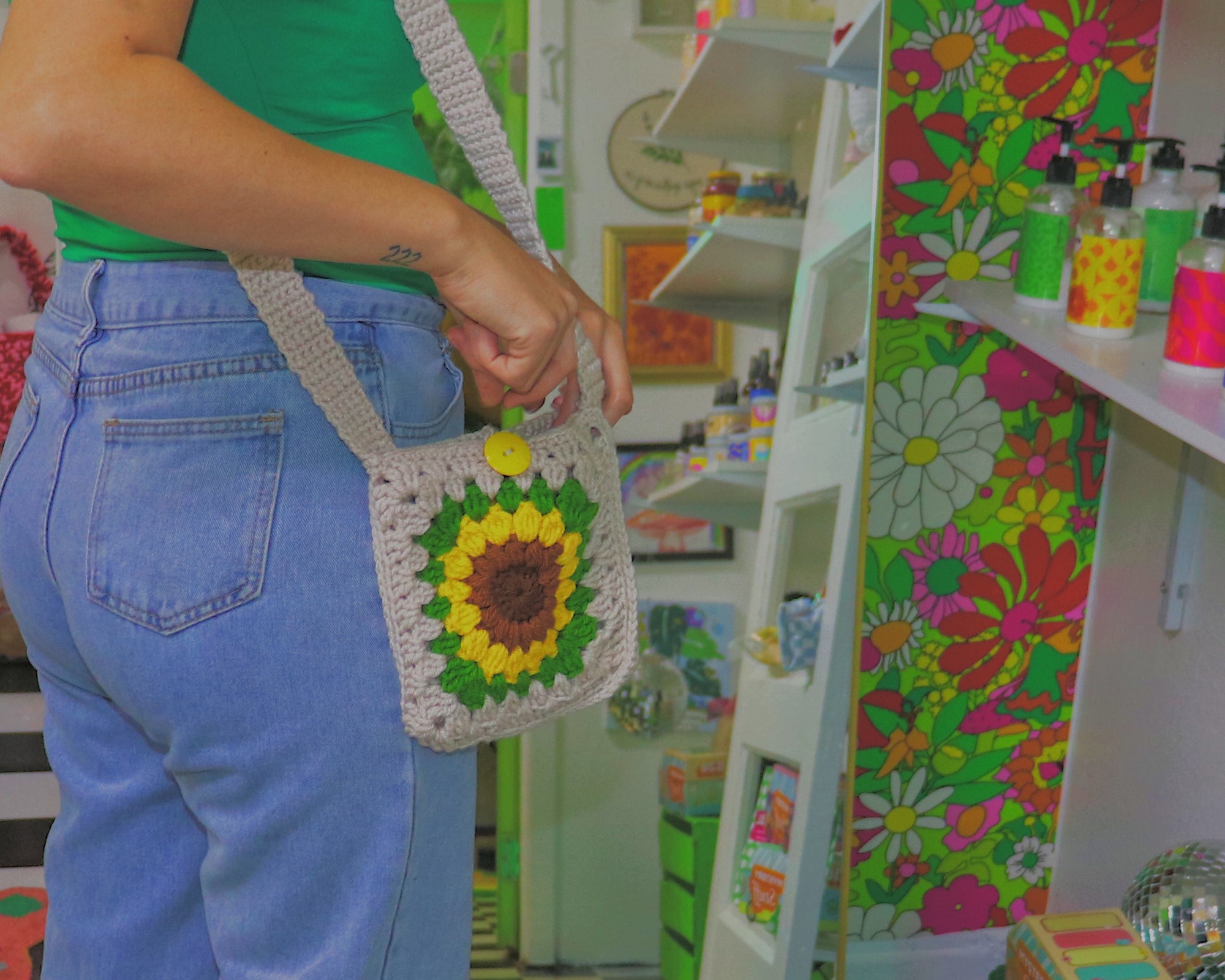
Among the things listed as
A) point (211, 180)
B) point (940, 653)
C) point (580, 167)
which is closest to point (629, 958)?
point (940, 653)

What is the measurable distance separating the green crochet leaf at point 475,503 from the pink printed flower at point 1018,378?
0.88 meters

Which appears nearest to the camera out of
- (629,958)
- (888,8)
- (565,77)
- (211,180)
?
(211,180)

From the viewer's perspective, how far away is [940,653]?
1.47m

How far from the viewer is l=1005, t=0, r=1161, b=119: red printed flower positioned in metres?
1.34

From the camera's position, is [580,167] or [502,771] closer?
[580,167]

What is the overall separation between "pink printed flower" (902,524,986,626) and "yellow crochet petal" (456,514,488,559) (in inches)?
33.8

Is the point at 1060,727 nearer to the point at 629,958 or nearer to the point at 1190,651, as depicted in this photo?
the point at 1190,651

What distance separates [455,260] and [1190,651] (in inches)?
38.1

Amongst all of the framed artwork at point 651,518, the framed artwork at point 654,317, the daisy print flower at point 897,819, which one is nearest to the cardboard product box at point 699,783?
the framed artwork at point 651,518

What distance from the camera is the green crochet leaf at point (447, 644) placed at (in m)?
0.68

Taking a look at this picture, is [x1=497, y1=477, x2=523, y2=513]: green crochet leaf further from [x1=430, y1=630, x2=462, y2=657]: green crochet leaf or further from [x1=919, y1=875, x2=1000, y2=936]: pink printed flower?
[x1=919, y1=875, x2=1000, y2=936]: pink printed flower

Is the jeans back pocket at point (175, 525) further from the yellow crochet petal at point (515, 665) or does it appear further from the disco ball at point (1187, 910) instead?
the disco ball at point (1187, 910)

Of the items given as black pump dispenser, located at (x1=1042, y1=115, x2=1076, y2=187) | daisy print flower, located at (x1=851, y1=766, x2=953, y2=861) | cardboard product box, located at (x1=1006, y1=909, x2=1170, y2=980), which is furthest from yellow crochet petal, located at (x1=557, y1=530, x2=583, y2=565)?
daisy print flower, located at (x1=851, y1=766, x2=953, y2=861)

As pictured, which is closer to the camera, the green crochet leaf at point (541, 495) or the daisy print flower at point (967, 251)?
the green crochet leaf at point (541, 495)
